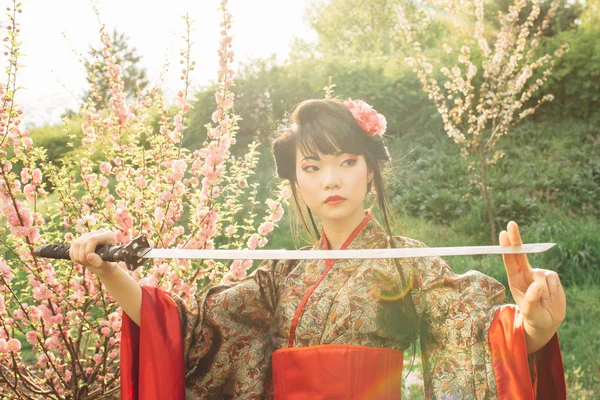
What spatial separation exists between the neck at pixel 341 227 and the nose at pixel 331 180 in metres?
0.14

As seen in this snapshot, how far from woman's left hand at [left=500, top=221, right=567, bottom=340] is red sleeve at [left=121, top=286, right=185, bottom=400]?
1.08 m

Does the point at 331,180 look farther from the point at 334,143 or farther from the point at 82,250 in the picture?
the point at 82,250

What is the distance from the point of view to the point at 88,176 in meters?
3.19

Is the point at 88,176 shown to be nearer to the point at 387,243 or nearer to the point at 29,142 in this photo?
the point at 29,142

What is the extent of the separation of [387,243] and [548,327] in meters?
0.64

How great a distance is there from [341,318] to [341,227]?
360mm

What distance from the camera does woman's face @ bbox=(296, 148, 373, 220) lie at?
216cm

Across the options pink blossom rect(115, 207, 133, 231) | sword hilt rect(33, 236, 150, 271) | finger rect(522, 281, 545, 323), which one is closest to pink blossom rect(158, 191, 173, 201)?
pink blossom rect(115, 207, 133, 231)

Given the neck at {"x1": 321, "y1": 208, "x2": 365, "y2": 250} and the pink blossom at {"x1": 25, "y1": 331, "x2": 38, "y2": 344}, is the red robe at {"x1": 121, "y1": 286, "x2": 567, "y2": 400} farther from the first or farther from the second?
the pink blossom at {"x1": 25, "y1": 331, "x2": 38, "y2": 344}

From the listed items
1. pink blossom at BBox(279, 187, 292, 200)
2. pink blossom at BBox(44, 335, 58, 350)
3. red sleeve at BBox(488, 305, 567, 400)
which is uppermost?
pink blossom at BBox(279, 187, 292, 200)

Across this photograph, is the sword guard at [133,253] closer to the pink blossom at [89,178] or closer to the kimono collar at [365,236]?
the kimono collar at [365,236]

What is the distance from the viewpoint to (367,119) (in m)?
2.30

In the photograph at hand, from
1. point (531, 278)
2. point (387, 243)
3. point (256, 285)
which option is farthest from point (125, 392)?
point (531, 278)

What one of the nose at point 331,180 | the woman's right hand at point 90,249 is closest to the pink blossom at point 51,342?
the woman's right hand at point 90,249
